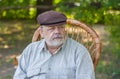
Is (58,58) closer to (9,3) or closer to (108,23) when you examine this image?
(108,23)

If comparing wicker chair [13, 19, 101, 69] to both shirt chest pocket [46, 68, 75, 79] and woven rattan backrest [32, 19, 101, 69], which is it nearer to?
woven rattan backrest [32, 19, 101, 69]

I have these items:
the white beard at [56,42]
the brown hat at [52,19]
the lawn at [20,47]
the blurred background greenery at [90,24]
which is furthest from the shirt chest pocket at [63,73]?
the lawn at [20,47]

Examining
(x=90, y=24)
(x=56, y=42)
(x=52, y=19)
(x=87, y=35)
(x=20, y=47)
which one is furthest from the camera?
(x=20, y=47)

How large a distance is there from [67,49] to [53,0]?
6.21 m

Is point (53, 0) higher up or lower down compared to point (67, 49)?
lower down

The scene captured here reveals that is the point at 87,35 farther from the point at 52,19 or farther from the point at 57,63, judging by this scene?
the point at 52,19

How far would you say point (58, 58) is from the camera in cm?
334

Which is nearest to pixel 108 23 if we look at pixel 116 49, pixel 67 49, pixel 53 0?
pixel 116 49

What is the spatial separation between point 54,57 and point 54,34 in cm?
25

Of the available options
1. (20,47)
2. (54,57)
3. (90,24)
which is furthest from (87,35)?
(20,47)

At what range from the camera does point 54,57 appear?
3354mm

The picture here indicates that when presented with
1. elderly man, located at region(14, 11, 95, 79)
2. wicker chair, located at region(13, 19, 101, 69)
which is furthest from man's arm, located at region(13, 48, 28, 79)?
wicker chair, located at region(13, 19, 101, 69)

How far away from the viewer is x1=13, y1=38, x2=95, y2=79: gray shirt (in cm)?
322

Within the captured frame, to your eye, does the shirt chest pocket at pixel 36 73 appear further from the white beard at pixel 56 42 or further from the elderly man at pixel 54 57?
the white beard at pixel 56 42
